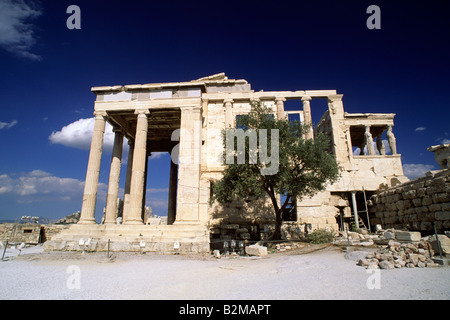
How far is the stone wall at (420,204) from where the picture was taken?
416 inches

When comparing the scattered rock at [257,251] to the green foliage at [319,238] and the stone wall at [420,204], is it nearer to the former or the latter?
the green foliage at [319,238]

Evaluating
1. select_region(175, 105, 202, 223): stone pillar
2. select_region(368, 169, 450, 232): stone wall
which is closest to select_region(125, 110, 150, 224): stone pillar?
select_region(175, 105, 202, 223): stone pillar

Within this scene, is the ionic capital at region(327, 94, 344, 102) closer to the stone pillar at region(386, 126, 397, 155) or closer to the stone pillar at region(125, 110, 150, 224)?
the stone pillar at region(386, 126, 397, 155)

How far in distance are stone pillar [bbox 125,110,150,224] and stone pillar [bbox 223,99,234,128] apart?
667 cm

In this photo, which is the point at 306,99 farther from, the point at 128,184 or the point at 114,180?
the point at 114,180

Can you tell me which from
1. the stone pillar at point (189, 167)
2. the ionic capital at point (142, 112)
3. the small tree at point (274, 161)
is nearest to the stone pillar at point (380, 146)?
the small tree at point (274, 161)

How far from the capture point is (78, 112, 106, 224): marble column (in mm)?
15023

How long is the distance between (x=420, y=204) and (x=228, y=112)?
14.1m

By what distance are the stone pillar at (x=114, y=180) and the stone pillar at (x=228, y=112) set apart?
8.50m

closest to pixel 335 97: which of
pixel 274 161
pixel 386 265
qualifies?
pixel 274 161

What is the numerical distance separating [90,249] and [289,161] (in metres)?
11.5

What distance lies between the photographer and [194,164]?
1469 cm
